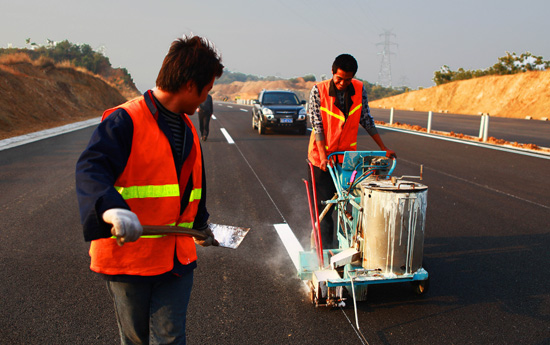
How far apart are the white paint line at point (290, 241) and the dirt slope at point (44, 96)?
1483 centimetres

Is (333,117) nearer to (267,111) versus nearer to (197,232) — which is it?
(197,232)

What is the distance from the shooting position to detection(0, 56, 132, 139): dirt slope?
74.3 ft

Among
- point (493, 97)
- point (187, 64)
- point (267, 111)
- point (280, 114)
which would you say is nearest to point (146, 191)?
point (187, 64)

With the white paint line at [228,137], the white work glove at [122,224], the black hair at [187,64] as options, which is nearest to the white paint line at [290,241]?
the black hair at [187,64]

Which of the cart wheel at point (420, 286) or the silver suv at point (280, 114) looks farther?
→ the silver suv at point (280, 114)

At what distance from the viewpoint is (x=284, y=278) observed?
430 cm

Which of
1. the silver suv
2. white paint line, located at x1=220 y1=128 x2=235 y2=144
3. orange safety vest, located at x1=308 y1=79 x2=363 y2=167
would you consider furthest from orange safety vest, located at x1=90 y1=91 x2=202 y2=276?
the silver suv

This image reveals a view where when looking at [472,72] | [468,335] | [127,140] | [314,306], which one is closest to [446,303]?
[468,335]

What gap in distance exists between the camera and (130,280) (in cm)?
197

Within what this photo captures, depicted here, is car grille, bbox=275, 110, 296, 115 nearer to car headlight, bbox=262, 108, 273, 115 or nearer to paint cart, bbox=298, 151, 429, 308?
car headlight, bbox=262, 108, 273, 115

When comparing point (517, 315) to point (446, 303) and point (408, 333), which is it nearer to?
point (446, 303)

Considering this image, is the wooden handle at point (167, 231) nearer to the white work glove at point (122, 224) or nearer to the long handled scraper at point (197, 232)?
the long handled scraper at point (197, 232)

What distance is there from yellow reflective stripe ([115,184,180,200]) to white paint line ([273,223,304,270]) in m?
2.85

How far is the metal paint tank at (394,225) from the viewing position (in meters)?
3.22
